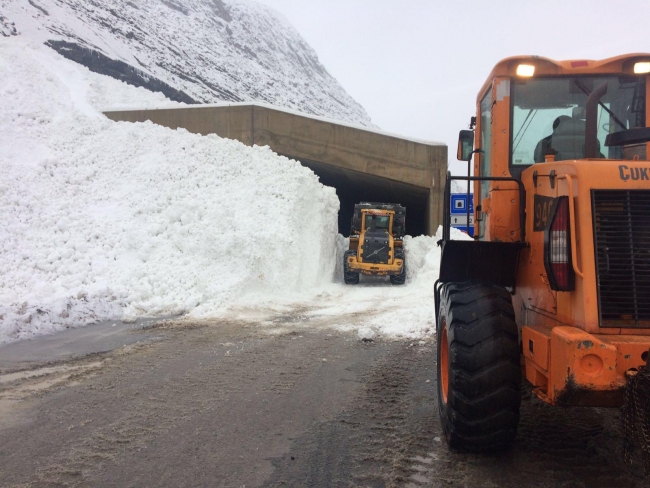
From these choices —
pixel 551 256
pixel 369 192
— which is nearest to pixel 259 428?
pixel 551 256

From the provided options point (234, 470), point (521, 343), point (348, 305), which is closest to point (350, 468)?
point (234, 470)

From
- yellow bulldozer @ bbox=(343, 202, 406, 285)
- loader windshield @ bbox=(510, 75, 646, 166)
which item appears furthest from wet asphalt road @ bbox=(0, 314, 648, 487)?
yellow bulldozer @ bbox=(343, 202, 406, 285)

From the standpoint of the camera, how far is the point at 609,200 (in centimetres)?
320

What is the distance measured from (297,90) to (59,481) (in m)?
75.2

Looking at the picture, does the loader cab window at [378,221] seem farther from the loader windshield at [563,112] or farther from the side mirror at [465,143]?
the loader windshield at [563,112]

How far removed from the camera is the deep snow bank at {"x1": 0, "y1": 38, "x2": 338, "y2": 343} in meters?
10.4

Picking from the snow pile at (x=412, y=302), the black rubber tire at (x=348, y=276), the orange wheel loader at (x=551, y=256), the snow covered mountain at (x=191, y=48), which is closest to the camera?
the orange wheel loader at (x=551, y=256)

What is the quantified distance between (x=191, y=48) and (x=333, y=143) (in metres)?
46.5

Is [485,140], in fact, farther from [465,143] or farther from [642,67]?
[642,67]

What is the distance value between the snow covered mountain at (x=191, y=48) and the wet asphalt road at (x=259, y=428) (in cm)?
3331

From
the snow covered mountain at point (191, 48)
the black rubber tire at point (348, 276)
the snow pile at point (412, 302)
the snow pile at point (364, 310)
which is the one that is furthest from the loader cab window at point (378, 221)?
the snow covered mountain at point (191, 48)

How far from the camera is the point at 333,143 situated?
2106 cm

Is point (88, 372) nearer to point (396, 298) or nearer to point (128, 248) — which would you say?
point (128, 248)

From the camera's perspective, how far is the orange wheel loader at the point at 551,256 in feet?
10.1
